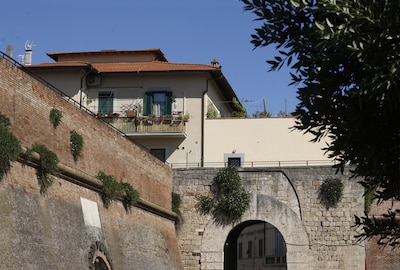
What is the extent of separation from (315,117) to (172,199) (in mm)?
20926

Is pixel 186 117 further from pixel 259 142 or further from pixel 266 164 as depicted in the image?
pixel 266 164

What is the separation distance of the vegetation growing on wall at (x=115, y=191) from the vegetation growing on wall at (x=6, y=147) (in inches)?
225

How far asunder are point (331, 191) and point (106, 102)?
11.1m

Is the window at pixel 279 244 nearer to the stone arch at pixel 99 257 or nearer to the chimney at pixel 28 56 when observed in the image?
the chimney at pixel 28 56

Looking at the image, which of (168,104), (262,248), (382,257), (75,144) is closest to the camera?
(75,144)

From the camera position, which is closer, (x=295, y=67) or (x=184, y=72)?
(x=295, y=67)

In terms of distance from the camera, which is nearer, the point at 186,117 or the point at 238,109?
the point at 186,117

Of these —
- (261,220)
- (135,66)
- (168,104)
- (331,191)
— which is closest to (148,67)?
(135,66)

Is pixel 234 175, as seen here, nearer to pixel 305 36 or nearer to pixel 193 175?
pixel 193 175

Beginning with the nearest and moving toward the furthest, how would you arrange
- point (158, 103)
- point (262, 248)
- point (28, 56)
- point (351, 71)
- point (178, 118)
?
point (351, 71), point (178, 118), point (158, 103), point (28, 56), point (262, 248)

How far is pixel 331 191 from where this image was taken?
27.8 metres

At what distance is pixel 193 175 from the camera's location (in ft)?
95.3

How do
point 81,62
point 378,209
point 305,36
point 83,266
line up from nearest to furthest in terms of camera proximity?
point 305,36, point 83,266, point 378,209, point 81,62

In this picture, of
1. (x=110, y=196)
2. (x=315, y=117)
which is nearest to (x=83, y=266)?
(x=110, y=196)
